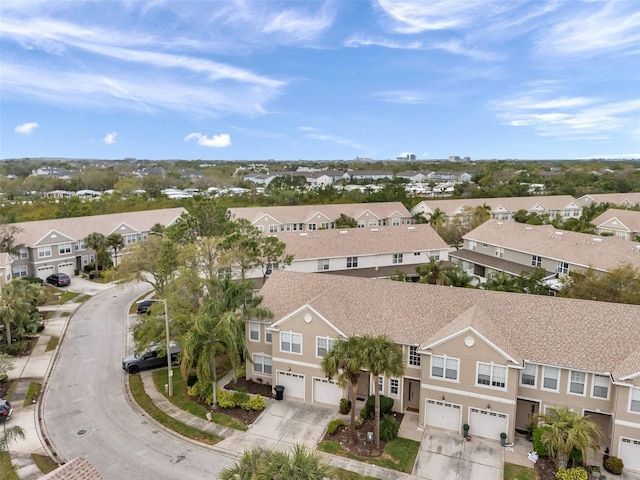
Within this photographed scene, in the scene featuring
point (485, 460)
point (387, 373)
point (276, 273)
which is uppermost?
point (276, 273)

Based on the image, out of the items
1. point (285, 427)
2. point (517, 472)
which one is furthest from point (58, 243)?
point (517, 472)

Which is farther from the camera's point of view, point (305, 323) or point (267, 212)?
point (267, 212)

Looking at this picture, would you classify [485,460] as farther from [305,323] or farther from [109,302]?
[109,302]

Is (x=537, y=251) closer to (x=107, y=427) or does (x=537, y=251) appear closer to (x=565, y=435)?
(x=565, y=435)

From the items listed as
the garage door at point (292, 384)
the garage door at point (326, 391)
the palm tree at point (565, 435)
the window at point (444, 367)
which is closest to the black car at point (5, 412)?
the garage door at point (292, 384)

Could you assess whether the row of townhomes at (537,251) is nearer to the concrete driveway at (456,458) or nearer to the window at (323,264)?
the window at (323,264)

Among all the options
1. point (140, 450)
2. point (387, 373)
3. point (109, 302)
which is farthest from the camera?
point (109, 302)

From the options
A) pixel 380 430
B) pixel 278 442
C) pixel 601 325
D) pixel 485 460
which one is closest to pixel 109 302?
pixel 278 442

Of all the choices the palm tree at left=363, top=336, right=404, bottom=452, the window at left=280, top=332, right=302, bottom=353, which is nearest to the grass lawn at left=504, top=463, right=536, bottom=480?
the palm tree at left=363, top=336, right=404, bottom=452

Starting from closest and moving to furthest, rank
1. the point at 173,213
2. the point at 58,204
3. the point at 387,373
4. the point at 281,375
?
the point at 387,373 < the point at 281,375 < the point at 173,213 < the point at 58,204
